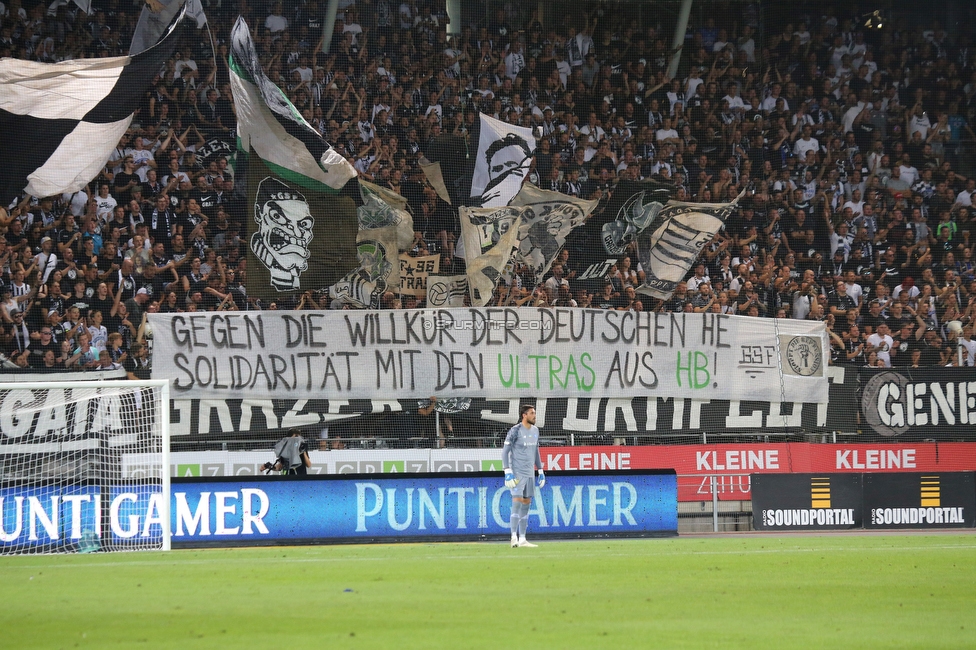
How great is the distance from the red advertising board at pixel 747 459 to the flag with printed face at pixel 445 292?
3.06 metres

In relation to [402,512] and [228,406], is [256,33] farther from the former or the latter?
[402,512]

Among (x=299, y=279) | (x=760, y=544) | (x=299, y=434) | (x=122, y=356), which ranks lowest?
(x=760, y=544)

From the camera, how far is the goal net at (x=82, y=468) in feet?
48.6

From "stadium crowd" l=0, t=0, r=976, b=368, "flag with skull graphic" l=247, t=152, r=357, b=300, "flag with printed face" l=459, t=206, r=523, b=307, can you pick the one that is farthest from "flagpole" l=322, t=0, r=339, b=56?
"flag with printed face" l=459, t=206, r=523, b=307

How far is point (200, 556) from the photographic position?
13.7 meters

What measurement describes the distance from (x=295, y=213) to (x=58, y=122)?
399 centimetres

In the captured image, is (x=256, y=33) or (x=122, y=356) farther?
(x=256, y=33)

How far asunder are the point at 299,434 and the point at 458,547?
3763mm

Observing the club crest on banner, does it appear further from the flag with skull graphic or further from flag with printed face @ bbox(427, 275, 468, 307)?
flag with printed face @ bbox(427, 275, 468, 307)

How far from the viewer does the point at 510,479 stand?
14.8m

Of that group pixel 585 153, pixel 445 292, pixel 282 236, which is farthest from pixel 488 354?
pixel 585 153

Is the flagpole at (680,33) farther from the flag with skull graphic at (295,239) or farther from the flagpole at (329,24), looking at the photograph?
the flag with skull graphic at (295,239)

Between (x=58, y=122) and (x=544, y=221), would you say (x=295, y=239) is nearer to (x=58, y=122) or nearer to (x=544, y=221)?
(x=58, y=122)

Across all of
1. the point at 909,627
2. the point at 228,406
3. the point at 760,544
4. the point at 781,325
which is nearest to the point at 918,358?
the point at 781,325
